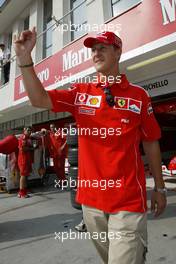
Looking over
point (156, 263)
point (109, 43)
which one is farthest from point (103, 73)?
point (156, 263)

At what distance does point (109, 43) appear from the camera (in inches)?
78.5

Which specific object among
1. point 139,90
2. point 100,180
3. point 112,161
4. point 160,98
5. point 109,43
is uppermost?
point 160,98

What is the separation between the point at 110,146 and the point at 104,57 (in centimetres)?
61

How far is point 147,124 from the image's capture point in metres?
2.06

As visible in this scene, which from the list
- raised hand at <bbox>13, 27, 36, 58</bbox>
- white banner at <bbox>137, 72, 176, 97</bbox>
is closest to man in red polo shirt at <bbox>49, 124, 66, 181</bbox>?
white banner at <bbox>137, 72, 176, 97</bbox>

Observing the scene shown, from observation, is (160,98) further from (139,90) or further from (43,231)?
(139,90)

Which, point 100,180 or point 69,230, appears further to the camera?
point 69,230

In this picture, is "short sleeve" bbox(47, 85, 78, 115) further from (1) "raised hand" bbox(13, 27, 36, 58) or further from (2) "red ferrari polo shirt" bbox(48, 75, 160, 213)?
(1) "raised hand" bbox(13, 27, 36, 58)

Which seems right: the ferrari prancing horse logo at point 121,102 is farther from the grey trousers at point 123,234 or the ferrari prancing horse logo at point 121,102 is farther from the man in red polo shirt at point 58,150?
the man in red polo shirt at point 58,150

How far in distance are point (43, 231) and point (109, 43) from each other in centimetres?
329

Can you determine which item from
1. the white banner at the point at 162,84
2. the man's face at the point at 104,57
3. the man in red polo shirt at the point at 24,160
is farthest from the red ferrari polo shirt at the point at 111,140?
the white banner at the point at 162,84

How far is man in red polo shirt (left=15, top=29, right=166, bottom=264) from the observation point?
1757mm

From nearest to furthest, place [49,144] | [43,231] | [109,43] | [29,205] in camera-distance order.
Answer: [109,43]
[43,231]
[29,205]
[49,144]

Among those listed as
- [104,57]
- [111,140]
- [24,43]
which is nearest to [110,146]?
[111,140]
